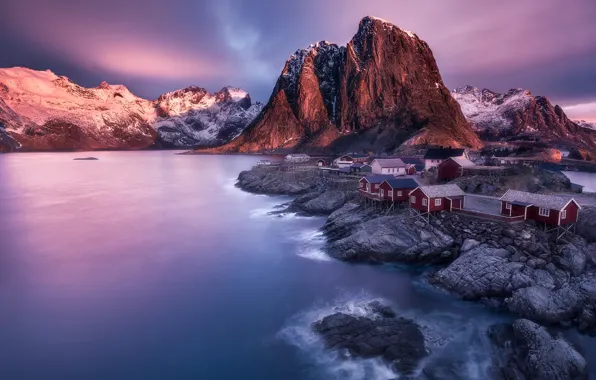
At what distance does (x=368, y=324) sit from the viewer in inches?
722

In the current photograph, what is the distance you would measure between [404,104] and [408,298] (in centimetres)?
16158

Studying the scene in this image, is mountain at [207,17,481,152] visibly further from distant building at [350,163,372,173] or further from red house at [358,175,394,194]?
red house at [358,175,394,194]

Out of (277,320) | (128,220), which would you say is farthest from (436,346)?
(128,220)

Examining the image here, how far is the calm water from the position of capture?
1686cm

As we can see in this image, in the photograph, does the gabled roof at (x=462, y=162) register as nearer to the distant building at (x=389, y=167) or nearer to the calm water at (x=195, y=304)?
the distant building at (x=389, y=167)

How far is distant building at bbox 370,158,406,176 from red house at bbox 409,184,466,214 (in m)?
22.2

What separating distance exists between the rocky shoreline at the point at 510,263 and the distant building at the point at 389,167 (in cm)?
1896

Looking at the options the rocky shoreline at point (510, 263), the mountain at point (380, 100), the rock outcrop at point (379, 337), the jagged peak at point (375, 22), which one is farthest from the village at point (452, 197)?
the jagged peak at point (375, 22)

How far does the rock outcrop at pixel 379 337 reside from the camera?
52.2 ft

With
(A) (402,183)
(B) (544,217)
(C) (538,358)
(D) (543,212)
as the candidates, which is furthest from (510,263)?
(A) (402,183)

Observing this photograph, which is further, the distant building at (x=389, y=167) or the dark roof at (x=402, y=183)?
the distant building at (x=389, y=167)

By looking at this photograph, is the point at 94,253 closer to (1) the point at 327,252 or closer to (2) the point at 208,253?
(2) the point at 208,253

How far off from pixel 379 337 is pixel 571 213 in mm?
20305

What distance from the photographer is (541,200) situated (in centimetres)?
2695
